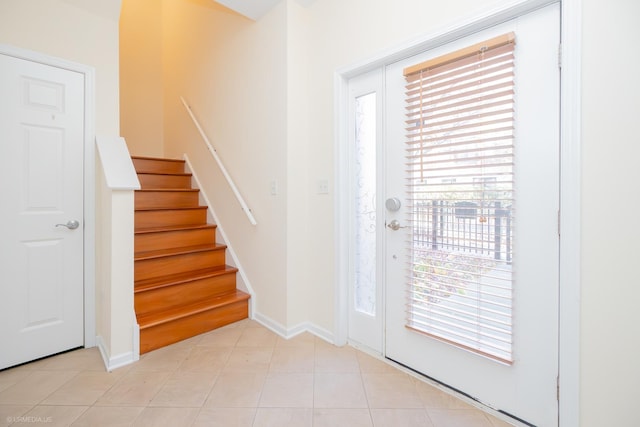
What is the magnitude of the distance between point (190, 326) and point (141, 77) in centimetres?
375

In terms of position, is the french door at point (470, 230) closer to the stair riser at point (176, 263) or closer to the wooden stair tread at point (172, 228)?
the stair riser at point (176, 263)

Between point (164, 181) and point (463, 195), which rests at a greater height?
point (164, 181)

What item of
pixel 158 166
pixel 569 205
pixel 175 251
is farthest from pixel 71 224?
pixel 569 205

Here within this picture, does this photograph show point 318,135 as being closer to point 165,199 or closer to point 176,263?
point 176,263

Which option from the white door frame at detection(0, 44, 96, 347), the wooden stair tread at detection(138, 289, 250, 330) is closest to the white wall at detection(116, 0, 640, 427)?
the wooden stair tread at detection(138, 289, 250, 330)

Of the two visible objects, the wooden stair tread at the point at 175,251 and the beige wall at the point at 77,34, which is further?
the wooden stair tread at the point at 175,251

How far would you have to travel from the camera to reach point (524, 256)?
1350mm

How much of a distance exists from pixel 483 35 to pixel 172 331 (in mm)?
2701

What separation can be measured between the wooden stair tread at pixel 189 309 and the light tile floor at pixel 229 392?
0.21 meters

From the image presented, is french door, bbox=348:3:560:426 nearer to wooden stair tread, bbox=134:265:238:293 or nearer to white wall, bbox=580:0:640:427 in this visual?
white wall, bbox=580:0:640:427

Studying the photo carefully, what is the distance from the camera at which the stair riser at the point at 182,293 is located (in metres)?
A: 2.15

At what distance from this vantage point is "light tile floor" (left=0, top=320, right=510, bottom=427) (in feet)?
4.66

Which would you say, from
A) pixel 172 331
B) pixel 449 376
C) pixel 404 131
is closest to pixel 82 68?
pixel 172 331

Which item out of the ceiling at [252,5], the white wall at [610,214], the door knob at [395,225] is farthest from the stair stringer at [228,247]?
the white wall at [610,214]
